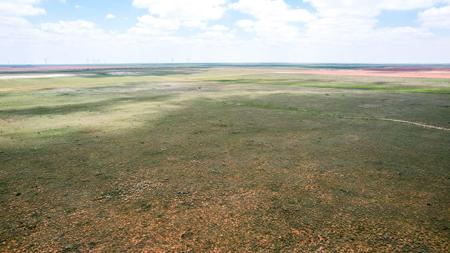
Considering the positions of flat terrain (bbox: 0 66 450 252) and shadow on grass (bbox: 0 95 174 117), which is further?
shadow on grass (bbox: 0 95 174 117)

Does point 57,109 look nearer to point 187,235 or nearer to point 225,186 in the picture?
point 225,186

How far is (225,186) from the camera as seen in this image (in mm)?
11461

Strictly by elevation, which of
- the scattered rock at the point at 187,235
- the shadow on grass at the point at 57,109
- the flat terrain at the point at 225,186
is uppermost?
the shadow on grass at the point at 57,109

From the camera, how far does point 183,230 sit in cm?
843

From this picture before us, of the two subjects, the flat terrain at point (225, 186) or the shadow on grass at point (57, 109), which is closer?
the flat terrain at point (225, 186)

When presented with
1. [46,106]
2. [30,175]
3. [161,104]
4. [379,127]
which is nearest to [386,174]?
[379,127]

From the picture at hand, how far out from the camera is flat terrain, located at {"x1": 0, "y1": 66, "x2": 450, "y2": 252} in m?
8.02

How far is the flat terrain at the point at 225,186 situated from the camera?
8.02 m

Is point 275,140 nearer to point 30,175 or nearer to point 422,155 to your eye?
point 422,155

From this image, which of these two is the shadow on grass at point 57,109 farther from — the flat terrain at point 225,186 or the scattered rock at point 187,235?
the scattered rock at point 187,235

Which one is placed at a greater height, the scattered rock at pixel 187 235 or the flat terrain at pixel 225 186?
the flat terrain at pixel 225 186

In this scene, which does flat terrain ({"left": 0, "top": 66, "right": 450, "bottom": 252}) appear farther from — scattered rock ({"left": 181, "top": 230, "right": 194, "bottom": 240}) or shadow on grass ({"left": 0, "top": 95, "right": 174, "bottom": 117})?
shadow on grass ({"left": 0, "top": 95, "right": 174, "bottom": 117})

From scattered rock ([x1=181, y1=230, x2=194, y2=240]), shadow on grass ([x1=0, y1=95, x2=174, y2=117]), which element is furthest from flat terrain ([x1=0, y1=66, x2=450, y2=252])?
shadow on grass ([x1=0, y1=95, x2=174, y2=117])

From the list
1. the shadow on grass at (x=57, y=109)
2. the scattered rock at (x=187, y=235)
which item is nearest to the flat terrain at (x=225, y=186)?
the scattered rock at (x=187, y=235)
